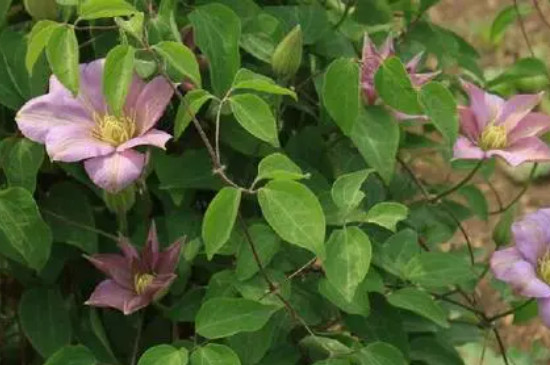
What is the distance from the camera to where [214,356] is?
0.89 m

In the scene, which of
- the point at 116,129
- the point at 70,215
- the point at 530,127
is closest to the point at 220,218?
the point at 116,129

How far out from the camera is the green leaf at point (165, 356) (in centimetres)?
88

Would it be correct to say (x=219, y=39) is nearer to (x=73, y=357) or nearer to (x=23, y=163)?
(x=23, y=163)

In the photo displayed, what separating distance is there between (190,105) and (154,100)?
0.21ft

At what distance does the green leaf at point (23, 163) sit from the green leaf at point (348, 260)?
262 mm

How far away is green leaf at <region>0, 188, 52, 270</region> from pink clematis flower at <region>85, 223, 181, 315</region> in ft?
0.15

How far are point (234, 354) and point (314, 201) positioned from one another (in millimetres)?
145

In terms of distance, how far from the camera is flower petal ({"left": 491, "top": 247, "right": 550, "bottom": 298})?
0.99 m

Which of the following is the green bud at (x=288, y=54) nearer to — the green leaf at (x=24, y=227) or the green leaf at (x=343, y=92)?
the green leaf at (x=343, y=92)

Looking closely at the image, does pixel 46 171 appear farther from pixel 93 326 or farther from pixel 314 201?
pixel 314 201

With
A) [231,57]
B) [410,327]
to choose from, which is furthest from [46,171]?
[410,327]

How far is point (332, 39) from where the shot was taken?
113cm

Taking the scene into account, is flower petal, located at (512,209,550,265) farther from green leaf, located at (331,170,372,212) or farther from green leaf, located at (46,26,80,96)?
green leaf, located at (46,26,80,96)

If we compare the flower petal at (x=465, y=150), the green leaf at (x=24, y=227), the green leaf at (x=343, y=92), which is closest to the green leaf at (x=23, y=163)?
the green leaf at (x=24, y=227)
